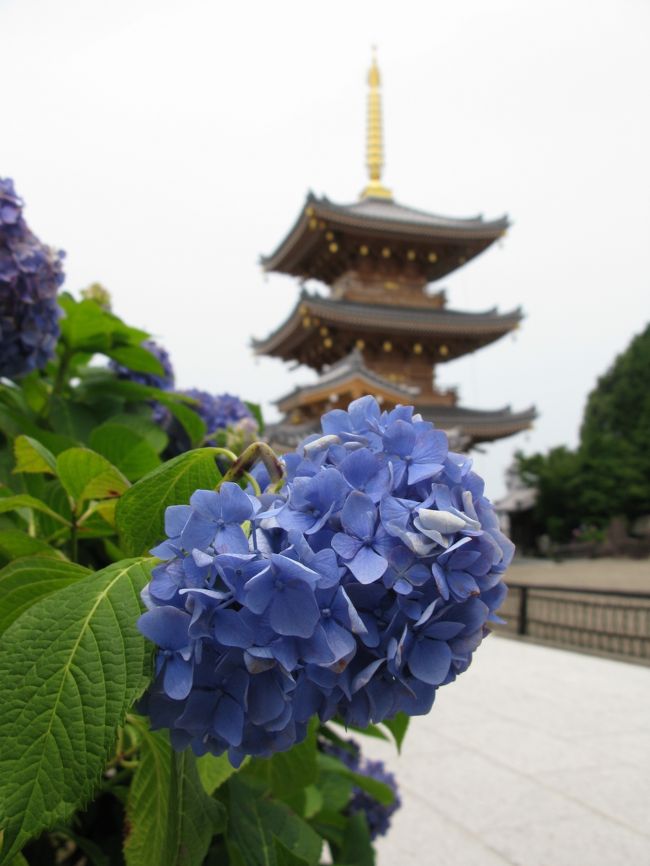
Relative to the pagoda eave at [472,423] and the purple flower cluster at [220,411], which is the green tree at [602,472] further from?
the purple flower cluster at [220,411]

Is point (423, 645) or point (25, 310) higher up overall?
point (25, 310)

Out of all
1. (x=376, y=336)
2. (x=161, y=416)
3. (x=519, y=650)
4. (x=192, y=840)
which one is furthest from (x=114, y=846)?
(x=376, y=336)

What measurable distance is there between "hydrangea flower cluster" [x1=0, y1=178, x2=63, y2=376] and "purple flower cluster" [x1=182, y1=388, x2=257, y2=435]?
0.33 metres

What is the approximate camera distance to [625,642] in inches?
303

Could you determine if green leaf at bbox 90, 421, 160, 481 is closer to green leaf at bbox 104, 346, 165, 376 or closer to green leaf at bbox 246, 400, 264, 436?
green leaf at bbox 104, 346, 165, 376

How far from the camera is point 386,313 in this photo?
14.8 metres

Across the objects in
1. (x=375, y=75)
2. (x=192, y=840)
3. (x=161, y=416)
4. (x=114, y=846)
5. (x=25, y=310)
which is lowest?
(x=114, y=846)

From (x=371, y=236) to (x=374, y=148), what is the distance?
4.31 metres

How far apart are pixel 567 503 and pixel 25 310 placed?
26.4 meters

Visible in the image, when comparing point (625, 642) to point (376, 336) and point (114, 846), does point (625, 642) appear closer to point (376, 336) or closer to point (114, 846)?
point (114, 846)

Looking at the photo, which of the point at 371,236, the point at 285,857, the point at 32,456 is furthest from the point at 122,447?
the point at 371,236

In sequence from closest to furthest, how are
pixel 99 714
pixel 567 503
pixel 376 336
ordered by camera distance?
pixel 99 714
pixel 376 336
pixel 567 503

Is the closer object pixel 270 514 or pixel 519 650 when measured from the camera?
pixel 270 514

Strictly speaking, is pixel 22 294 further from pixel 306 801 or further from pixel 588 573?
pixel 588 573
